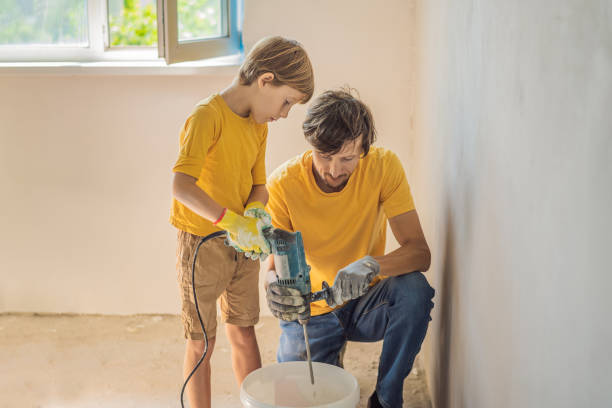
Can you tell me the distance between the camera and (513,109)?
0.97 m

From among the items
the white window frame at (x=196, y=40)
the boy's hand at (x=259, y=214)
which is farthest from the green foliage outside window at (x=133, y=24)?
the boy's hand at (x=259, y=214)

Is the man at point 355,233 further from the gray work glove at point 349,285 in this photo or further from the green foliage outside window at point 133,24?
the green foliage outside window at point 133,24

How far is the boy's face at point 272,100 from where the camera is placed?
5.20 feet

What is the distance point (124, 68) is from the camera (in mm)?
2516

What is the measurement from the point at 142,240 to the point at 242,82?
130 cm

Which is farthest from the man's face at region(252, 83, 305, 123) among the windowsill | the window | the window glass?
the window glass

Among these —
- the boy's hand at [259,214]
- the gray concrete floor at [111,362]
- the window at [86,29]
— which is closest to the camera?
the boy's hand at [259,214]

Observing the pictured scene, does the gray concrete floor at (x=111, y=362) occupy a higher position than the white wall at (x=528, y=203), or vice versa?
the white wall at (x=528, y=203)

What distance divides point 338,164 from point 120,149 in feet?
4.44

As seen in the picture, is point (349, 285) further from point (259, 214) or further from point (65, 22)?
point (65, 22)

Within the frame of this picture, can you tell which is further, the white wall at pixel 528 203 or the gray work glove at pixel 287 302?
the gray work glove at pixel 287 302

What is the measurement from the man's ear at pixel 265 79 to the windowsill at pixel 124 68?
0.95m

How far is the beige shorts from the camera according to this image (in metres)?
1.66

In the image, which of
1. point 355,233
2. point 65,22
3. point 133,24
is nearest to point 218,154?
point 355,233
